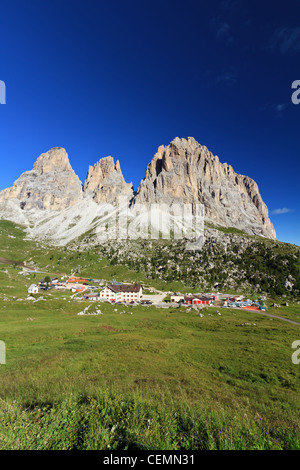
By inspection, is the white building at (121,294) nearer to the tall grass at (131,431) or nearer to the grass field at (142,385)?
the grass field at (142,385)

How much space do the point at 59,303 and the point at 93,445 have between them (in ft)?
255

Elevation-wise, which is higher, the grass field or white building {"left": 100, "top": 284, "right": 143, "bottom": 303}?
the grass field

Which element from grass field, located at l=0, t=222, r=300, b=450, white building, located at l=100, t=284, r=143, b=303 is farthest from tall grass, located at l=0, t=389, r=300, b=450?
white building, located at l=100, t=284, r=143, b=303

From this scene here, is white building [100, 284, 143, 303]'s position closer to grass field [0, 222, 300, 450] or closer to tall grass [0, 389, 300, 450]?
grass field [0, 222, 300, 450]

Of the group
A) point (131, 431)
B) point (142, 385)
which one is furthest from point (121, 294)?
point (131, 431)

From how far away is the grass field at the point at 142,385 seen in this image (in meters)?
5.58

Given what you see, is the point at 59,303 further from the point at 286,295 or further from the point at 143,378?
the point at 286,295

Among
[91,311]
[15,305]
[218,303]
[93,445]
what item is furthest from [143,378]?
[218,303]

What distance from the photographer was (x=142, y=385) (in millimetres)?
15656

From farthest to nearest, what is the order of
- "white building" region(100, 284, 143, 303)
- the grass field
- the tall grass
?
"white building" region(100, 284, 143, 303) → the grass field → the tall grass

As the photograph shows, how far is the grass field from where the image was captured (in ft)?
18.3

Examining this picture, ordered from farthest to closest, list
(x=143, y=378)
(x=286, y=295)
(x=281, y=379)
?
(x=286, y=295) → (x=281, y=379) → (x=143, y=378)

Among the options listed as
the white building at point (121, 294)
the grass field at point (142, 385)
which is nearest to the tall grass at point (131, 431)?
the grass field at point (142, 385)
